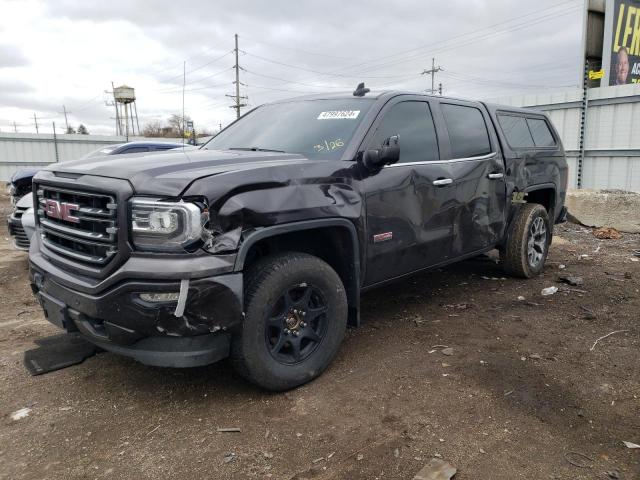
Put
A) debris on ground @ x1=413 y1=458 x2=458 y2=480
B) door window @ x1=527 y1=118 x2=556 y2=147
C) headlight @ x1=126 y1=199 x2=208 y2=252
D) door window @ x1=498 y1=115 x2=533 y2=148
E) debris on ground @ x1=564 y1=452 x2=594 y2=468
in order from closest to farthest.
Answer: debris on ground @ x1=413 y1=458 x2=458 y2=480, debris on ground @ x1=564 y1=452 x2=594 y2=468, headlight @ x1=126 y1=199 x2=208 y2=252, door window @ x1=498 y1=115 x2=533 y2=148, door window @ x1=527 y1=118 x2=556 y2=147

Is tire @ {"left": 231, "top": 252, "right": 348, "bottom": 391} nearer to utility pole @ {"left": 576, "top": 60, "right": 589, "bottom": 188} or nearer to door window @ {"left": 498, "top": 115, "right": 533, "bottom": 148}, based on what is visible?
door window @ {"left": 498, "top": 115, "right": 533, "bottom": 148}

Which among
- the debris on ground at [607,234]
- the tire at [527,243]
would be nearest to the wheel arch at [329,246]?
the tire at [527,243]

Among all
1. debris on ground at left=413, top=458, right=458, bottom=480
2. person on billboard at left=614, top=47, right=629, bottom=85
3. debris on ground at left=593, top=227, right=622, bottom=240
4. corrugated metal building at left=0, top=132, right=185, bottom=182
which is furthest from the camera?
corrugated metal building at left=0, top=132, right=185, bottom=182

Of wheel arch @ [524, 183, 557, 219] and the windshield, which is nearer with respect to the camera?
the windshield

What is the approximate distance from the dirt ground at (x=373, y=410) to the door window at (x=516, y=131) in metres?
1.92

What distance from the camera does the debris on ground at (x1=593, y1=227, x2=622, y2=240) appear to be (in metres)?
8.30

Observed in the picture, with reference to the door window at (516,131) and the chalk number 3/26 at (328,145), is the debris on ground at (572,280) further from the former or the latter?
the chalk number 3/26 at (328,145)

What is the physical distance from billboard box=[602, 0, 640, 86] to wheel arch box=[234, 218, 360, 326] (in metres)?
12.2

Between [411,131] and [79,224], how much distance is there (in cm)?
252

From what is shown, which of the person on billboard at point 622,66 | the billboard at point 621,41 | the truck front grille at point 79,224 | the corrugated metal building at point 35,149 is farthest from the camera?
the corrugated metal building at point 35,149

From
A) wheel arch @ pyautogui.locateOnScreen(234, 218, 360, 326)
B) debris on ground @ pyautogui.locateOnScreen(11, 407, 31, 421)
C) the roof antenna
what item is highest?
the roof antenna

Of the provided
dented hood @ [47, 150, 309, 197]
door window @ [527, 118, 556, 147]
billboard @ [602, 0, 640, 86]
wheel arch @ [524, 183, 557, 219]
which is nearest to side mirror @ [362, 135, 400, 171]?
dented hood @ [47, 150, 309, 197]

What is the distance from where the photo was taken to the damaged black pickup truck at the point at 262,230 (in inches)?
105

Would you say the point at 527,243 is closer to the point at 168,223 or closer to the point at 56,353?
the point at 168,223
